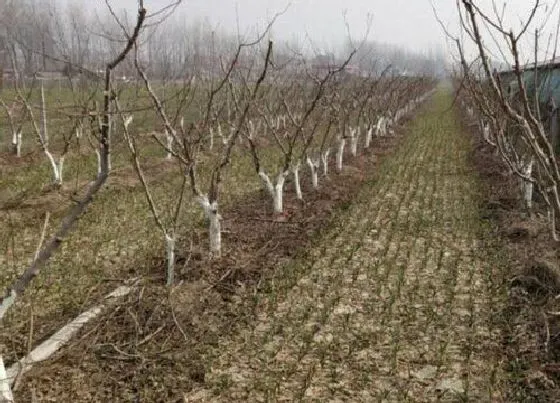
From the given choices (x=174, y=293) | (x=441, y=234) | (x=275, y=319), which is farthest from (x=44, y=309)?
(x=441, y=234)

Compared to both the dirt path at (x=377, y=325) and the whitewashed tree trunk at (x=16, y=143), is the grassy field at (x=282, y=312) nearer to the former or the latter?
the dirt path at (x=377, y=325)

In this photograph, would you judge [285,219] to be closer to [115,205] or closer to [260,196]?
[260,196]

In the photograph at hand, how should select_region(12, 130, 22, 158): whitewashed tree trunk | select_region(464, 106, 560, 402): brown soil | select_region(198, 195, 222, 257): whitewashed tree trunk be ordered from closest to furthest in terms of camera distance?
select_region(464, 106, 560, 402): brown soil → select_region(198, 195, 222, 257): whitewashed tree trunk → select_region(12, 130, 22, 158): whitewashed tree trunk

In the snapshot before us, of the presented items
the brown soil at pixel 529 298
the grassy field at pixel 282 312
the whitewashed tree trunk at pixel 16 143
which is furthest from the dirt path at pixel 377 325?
the whitewashed tree trunk at pixel 16 143

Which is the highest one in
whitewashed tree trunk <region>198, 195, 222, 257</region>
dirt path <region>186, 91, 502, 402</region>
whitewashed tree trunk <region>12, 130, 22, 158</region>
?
whitewashed tree trunk <region>12, 130, 22, 158</region>

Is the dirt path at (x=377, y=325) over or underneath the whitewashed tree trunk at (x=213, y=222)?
underneath

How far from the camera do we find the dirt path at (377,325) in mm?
4074

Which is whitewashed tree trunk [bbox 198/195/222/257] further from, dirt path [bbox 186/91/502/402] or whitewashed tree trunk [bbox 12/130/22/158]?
whitewashed tree trunk [bbox 12/130/22/158]

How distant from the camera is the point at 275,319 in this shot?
5172 millimetres

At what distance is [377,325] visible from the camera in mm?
5027

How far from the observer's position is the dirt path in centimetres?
407

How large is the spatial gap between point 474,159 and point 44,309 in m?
11.9

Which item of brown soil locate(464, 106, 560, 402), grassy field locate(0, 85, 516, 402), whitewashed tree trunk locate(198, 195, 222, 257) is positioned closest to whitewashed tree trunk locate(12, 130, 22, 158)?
grassy field locate(0, 85, 516, 402)

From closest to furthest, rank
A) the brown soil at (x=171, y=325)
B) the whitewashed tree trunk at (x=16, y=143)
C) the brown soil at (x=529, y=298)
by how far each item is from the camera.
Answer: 1. the brown soil at (x=171, y=325)
2. the brown soil at (x=529, y=298)
3. the whitewashed tree trunk at (x=16, y=143)
